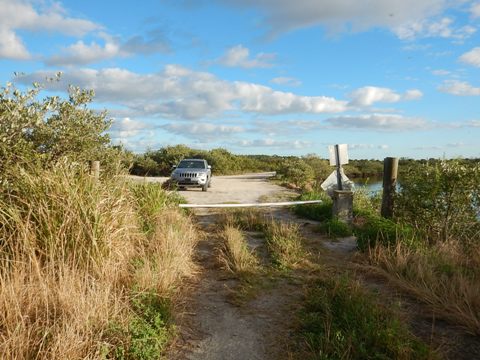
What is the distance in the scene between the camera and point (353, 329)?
12.1ft

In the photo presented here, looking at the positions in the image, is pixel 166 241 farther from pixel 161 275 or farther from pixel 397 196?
pixel 397 196

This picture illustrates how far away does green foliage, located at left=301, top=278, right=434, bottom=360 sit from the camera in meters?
3.41

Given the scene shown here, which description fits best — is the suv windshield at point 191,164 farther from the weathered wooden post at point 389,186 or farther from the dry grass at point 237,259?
the dry grass at point 237,259

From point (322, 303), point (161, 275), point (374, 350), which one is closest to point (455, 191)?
point (322, 303)

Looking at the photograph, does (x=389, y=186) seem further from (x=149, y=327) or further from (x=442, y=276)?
(x=149, y=327)

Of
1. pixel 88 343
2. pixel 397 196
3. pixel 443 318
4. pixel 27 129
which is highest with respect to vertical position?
pixel 27 129

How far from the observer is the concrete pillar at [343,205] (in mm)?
9539

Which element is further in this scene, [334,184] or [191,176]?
[191,176]

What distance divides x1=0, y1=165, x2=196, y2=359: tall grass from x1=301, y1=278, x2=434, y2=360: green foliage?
1540 mm

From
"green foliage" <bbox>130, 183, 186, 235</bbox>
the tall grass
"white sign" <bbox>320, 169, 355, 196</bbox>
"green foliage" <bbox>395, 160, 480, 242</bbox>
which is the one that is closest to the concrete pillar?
"white sign" <bbox>320, 169, 355, 196</bbox>

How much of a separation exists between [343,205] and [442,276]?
460 centimetres

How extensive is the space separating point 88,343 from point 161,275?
1.58 metres

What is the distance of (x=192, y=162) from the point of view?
20.0 meters

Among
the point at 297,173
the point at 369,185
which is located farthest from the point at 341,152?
the point at 297,173
